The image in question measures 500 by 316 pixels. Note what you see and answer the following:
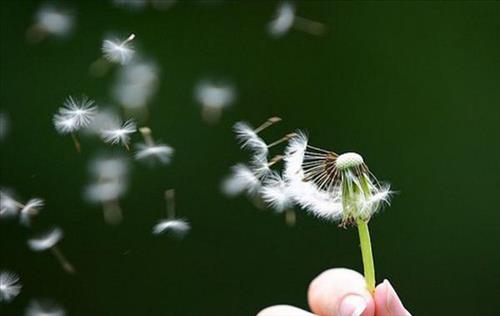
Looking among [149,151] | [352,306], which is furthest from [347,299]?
[149,151]

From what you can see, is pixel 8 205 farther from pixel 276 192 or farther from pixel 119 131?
pixel 276 192

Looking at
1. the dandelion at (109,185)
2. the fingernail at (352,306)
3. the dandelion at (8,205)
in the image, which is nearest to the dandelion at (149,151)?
the dandelion at (109,185)

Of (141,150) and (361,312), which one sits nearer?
(361,312)

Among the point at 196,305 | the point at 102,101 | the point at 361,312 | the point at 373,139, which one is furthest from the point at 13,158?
the point at 361,312

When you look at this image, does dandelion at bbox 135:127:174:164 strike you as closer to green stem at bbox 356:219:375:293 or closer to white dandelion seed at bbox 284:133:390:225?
white dandelion seed at bbox 284:133:390:225

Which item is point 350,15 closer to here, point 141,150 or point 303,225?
point 303,225
